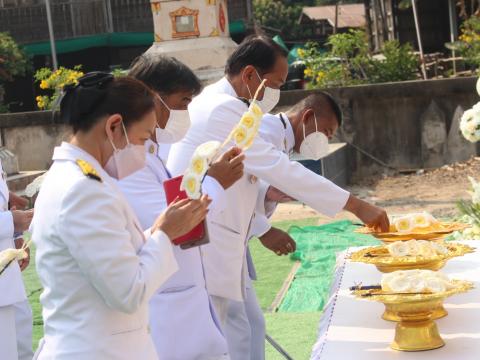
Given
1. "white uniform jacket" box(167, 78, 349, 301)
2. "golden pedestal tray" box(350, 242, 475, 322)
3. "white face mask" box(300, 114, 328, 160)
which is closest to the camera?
"golden pedestal tray" box(350, 242, 475, 322)

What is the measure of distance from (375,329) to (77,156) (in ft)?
3.96

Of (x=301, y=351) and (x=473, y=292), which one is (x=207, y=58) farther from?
(x=473, y=292)

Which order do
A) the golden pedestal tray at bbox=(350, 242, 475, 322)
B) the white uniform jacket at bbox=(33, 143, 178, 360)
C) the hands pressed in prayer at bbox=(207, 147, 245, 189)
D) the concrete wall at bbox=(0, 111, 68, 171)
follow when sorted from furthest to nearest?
the concrete wall at bbox=(0, 111, 68, 171) → the golden pedestal tray at bbox=(350, 242, 475, 322) → the hands pressed in prayer at bbox=(207, 147, 245, 189) → the white uniform jacket at bbox=(33, 143, 178, 360)

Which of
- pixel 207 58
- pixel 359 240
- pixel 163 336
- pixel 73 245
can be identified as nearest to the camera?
pixel 73 245

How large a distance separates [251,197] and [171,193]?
3.69ft

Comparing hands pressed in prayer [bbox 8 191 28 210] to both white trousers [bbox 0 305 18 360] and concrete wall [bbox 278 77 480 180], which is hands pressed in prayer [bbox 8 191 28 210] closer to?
white trousers [bbox 0 305 18 360]

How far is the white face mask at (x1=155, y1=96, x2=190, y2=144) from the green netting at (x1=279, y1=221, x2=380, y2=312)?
2.21 metres

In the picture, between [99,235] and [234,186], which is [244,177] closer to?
[234,186]

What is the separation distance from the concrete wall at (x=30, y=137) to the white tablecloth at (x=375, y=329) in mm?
8809

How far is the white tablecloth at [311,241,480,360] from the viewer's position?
2850 millimetres

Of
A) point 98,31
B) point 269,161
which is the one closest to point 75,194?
point 269,161

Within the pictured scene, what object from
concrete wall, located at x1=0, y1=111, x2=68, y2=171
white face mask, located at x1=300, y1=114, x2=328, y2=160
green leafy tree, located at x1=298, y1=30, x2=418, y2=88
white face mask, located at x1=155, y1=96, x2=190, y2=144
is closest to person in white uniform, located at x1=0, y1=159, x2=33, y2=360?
white face mask, located at x1=155, y1=96, x2=190, y2=144

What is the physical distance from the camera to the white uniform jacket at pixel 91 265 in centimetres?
229

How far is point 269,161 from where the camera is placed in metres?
3.77
